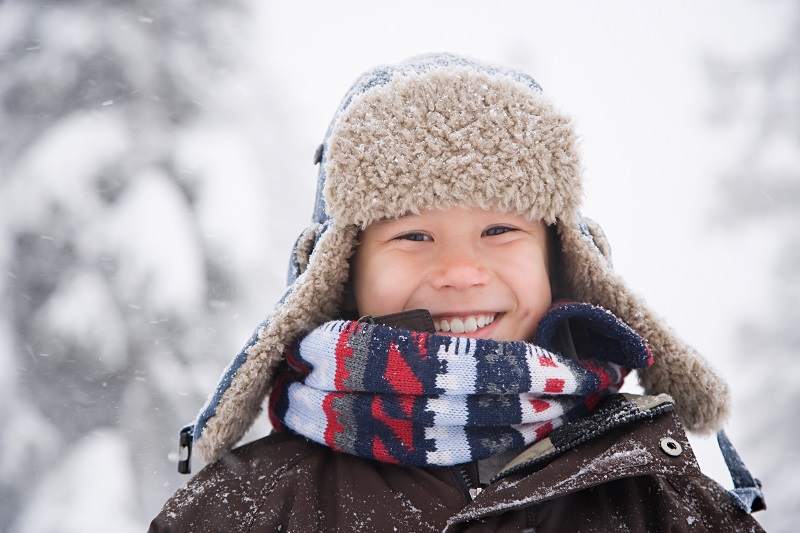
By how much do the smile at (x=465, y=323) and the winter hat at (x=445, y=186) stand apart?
30 cm

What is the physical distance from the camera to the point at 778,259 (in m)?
6.12

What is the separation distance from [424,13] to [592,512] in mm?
Result: 19970

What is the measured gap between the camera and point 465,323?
165cm

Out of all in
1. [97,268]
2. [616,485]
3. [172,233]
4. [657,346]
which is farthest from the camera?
[172,233]

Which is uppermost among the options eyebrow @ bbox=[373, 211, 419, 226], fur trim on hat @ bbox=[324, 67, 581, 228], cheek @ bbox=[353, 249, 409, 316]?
fur trim on hat @ bbox=[324, 67, 581, 228]

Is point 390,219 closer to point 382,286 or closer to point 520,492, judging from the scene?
point 382,286

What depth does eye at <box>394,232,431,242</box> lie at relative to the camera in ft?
5.48

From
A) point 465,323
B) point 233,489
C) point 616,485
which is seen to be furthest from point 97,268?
point 616,485

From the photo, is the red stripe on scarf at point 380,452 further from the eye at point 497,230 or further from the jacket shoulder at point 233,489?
the eye at point 497,230

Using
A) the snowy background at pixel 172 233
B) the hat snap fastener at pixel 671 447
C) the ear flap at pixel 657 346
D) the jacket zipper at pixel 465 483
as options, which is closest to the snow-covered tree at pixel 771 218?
the snowy background at pixel 172 233

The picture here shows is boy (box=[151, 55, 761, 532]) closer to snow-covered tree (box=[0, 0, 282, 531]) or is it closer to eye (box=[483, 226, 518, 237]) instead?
eye (box=[483, 226, 518, 237])

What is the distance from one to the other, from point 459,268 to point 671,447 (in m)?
0.64

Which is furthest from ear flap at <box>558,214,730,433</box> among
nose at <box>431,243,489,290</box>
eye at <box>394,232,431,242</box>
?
eye at <box>394,232,431,242</box>

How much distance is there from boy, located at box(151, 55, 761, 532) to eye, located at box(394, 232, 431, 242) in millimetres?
13
